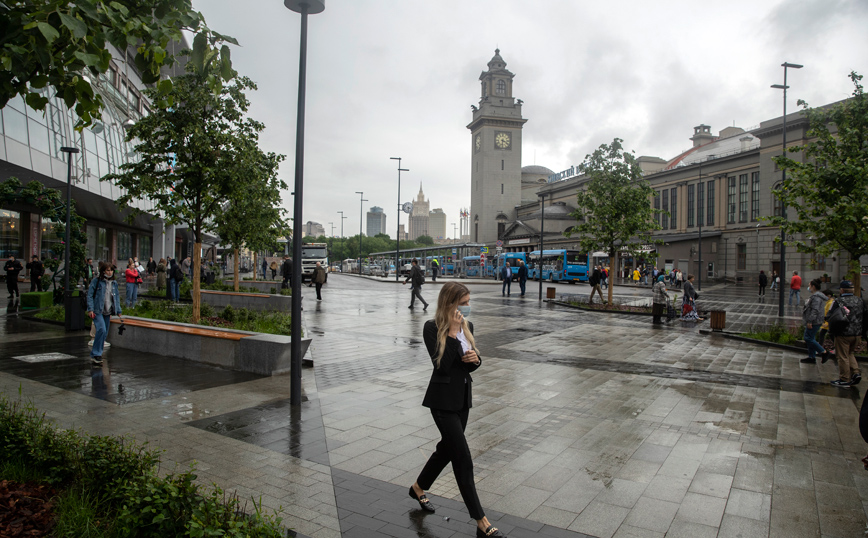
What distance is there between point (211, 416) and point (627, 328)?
13572 millimetres

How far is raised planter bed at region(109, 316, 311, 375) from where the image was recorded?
905 centimetres

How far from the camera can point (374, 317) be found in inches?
732

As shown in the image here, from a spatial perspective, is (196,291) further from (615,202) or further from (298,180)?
(615,202)

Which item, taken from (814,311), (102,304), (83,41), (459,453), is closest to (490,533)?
(459,453)

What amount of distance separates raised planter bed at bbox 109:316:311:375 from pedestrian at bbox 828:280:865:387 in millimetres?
8788

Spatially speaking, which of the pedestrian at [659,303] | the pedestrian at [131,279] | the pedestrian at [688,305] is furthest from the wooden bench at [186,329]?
the pedestrian at [688,305]

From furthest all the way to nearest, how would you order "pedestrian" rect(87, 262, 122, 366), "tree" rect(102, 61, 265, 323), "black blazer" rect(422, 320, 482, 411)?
"tree" rect(102, 61, 265, 323)
"pedestrian" rect(87, 262, 122, 366)
"black blazer" rect(422, 320, 482, 411)

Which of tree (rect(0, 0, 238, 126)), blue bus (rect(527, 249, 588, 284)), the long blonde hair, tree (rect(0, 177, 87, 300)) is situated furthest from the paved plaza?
blue bus (rect(527, 249, 588, 284))

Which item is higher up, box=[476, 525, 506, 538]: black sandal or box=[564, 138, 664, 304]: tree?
box=[564, 138, 664, 304]: tree

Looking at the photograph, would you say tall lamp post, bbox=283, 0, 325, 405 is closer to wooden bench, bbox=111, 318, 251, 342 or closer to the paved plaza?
the paved plaza

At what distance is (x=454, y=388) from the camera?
3963 mm

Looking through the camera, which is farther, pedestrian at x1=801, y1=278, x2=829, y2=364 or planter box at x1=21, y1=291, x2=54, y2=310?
planter box at x1=21, y1=291, x2=54, y2=310

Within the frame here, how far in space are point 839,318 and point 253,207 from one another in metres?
17.9

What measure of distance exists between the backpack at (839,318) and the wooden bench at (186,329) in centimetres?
982
